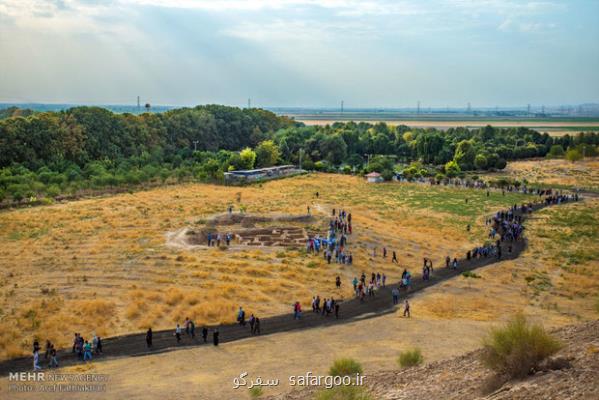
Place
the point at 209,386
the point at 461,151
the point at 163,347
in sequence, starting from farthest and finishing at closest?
the point at 461,151
the point at 163,347
the point at 209,386

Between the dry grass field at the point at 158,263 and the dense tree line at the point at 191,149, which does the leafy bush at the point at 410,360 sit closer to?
the dry grass field at the point at 158,263

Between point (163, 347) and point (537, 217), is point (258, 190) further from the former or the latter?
point (163, 347)

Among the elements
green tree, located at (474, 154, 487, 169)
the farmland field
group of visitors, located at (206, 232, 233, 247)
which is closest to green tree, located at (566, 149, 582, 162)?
green tree, located at (474, 154, 487, 169)

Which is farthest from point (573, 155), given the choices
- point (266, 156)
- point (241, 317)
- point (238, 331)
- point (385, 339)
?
point (238, 331)

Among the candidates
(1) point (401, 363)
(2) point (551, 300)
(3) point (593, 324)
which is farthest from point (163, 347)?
(2) point (551, 300)

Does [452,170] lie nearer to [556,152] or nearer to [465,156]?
[465,156]

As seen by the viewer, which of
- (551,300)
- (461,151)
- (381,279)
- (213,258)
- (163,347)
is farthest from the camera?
(461,151)
